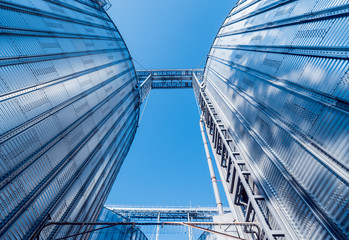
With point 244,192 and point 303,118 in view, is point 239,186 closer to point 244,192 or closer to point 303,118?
point 244,192

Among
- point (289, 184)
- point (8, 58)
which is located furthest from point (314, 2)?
point (8, 58)

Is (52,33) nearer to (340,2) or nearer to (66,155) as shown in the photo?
(66,155)

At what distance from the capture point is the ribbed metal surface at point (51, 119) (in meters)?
7.17

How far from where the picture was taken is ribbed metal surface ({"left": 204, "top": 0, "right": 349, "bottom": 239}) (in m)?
5.41

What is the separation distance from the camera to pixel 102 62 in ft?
61.0

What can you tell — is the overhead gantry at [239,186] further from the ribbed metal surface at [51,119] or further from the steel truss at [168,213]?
the steel truss at [168,213]

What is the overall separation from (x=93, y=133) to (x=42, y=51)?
6.48 m

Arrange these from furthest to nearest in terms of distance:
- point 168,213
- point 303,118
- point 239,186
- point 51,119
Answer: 1. point 168,213
2. point 239,186
3. point 51,119
4. point 303,118

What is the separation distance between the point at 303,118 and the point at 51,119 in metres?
12.7

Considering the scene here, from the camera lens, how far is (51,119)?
9500 millimetres

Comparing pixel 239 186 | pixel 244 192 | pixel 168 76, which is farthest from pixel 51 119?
pixel 168 76

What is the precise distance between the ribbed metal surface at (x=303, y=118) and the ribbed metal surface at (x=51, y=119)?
10824 mm

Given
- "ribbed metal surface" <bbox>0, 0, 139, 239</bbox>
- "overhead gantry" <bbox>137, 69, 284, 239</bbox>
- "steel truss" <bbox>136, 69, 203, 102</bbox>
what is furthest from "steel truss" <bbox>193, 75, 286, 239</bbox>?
"steel truss" <bbox>136, 69, 203, 102</bbox>

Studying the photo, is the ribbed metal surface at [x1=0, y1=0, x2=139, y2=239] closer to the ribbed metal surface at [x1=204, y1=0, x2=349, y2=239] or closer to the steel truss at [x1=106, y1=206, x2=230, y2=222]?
the ribbed metal surface at [x1=204, y1=0, x2=349, y2=239]
